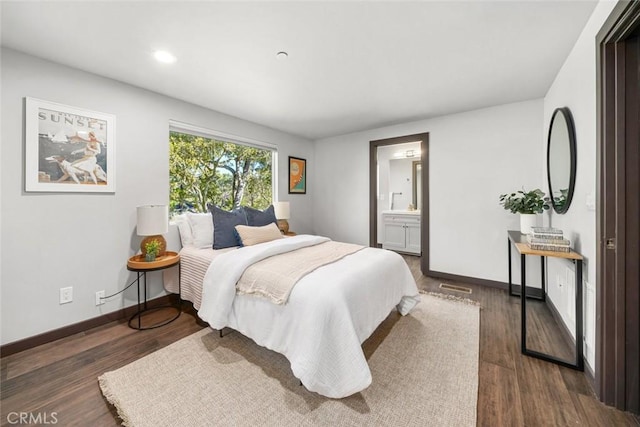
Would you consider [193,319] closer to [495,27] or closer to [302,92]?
[302,92]

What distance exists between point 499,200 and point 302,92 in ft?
9.11

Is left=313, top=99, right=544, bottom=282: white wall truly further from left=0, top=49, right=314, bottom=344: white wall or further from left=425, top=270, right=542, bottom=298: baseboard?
left=0, top=49, right=314, bottom=344: white wall

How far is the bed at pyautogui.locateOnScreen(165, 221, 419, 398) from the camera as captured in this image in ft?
4.67

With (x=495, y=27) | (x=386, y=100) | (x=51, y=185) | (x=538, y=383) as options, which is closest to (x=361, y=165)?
(x=386, y=100)

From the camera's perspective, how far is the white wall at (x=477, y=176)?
3094mm

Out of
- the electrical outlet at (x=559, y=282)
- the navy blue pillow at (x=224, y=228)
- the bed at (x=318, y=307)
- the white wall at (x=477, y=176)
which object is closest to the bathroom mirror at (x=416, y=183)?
the white wall at (x=477, y=176)

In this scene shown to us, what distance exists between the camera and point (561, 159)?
7.32ft

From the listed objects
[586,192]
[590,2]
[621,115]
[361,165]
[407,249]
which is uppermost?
[590,2]

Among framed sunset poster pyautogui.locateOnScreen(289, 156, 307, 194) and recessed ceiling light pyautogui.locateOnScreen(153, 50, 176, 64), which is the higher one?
recessed ceiling light pyautogui.locateOnScreen(153, 50, 176, 64)

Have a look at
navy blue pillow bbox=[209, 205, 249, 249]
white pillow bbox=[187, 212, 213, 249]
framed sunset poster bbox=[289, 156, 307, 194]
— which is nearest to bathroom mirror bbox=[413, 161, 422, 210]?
framed sunset poster bbox=[289, 156, 307, 194]

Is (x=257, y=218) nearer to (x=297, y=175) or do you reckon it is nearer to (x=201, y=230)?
(x=201, y=230)

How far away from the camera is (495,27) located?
5.80ft

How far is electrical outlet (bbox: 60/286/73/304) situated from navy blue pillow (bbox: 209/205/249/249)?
1.22 metres

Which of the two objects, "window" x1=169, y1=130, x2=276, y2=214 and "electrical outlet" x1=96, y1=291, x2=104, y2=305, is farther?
"window" x1=169, y1=130, x2=276, y2=214
